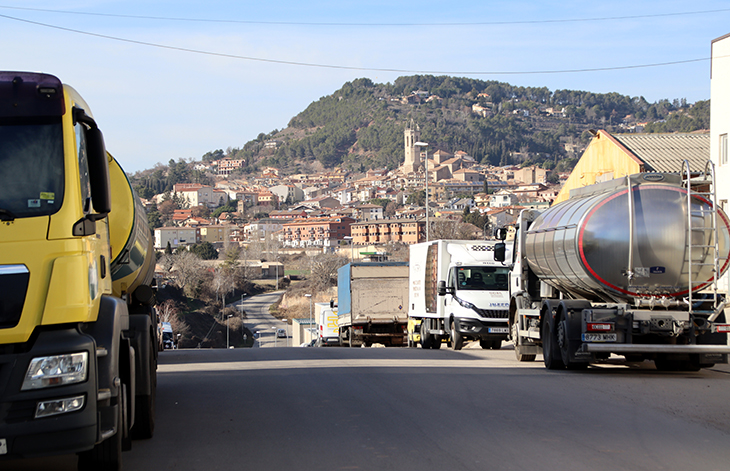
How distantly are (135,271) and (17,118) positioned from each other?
419 cm

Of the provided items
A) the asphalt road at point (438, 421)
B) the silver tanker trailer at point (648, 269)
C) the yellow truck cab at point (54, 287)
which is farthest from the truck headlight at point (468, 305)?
the yellow truck cab at point (54, 287)

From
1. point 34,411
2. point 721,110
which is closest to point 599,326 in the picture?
point 34,411

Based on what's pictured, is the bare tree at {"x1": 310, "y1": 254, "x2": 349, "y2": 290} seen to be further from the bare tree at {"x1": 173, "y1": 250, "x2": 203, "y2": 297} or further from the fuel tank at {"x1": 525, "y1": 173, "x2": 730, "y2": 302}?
the fuel tank at {"x1": 525, "y1": 173, "x2": 730, "y2": 302}

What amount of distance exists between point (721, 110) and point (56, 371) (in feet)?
83.8

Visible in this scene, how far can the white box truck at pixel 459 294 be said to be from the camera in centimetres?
2066

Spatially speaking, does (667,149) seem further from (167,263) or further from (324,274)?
(167,263)

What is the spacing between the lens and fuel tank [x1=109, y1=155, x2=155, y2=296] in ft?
27.3

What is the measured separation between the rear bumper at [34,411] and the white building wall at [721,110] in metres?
24.3

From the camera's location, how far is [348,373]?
43.5ft

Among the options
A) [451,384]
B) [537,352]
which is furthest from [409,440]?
[537,352]

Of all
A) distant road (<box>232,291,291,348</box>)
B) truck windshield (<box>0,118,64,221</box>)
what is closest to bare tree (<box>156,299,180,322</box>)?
→ distant road (<box>232,291,291,348</box>)

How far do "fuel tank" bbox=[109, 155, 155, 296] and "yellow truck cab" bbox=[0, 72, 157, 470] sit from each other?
241cm

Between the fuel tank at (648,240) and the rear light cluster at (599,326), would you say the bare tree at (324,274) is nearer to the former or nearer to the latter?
the rear light cluster at (599,326)

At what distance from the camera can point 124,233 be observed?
27.9 feet
